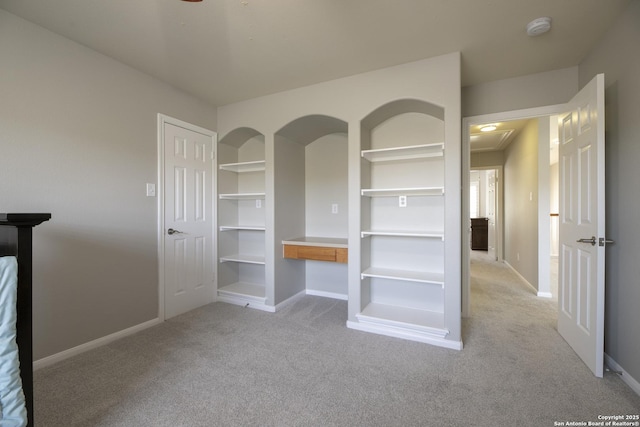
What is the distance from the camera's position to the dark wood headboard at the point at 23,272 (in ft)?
3.60

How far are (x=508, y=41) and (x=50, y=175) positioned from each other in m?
3.72

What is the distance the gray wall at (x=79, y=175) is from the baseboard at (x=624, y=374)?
12.7ft

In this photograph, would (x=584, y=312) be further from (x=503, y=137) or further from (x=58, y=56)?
(x=58, y=56)

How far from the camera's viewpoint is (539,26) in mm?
2008

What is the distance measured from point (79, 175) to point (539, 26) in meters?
3.71

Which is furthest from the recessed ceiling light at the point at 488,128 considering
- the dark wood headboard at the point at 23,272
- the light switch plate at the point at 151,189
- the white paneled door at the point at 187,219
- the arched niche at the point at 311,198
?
the dark wood headboard at the point at 23,272

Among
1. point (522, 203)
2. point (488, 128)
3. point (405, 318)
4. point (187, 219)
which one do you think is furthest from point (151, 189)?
point (522, 203)

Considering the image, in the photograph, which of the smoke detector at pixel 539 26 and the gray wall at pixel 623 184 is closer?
the gray wall at pixel 623 184

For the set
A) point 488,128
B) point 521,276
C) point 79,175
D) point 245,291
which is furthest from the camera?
point 521,276

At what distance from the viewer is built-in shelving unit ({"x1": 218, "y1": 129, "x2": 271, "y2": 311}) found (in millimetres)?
3624

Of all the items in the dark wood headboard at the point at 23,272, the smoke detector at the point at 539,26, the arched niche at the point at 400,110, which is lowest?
the dark wood headboard at the point at 23,272

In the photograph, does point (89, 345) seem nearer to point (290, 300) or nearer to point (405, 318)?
point (290, 300)

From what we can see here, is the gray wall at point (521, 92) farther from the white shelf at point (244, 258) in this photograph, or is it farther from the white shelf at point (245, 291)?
the white shelf at point (245, 291)

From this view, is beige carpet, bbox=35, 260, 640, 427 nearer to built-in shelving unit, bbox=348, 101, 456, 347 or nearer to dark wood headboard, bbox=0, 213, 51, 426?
built-in shelving unit, bbox=348, 101, 456, 347
